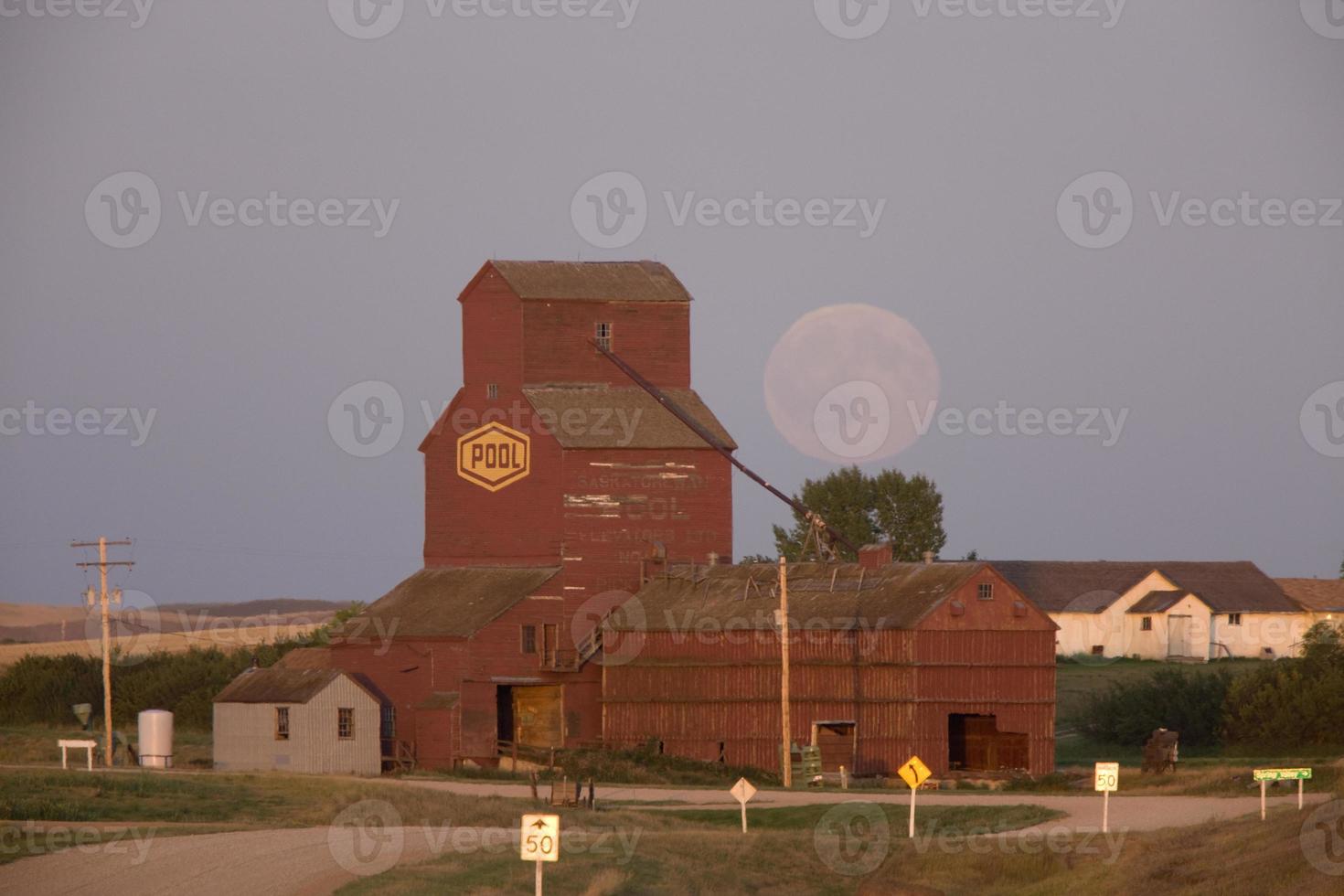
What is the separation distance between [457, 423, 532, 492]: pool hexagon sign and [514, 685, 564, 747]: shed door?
23.2 ft

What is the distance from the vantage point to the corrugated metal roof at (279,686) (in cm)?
6141

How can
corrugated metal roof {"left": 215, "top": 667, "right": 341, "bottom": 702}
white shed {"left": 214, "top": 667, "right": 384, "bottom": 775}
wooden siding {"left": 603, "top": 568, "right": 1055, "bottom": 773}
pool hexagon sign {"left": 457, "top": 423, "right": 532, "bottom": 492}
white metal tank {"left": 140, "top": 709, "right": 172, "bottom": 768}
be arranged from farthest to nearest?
pool hexagon sign {"left": 457, "top": 423, "right": 532, "bottom": 492} < white metal tank {"left": 140, "top": 709, "right": 172, "bottom": 768} < corrugated metal roof {"left": 215, "top": 667, "right": 341, "bottom": 702} < white shed {"left": 214, "top": 667, "right": 384, "bottom": 775} < wooden siding {"left": 603, "top": 568, "right": 1055, "bottom": 773}

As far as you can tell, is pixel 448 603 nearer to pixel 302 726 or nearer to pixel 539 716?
pixel 539 716

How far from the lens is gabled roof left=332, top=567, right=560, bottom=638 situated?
6366 centimetres

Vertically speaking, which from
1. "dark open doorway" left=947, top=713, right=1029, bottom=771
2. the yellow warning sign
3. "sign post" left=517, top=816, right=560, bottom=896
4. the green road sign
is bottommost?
"dark open doorway" left=947, top=713, right=1029, bottom=771

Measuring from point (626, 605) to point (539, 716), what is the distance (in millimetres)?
4631

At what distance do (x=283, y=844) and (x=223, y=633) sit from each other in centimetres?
9881

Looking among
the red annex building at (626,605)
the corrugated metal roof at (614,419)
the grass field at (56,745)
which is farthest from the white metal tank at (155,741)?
the corrugated metal roof at (614,419)

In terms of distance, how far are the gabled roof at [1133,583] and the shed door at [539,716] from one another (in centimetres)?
4304

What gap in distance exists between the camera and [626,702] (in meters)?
62.7

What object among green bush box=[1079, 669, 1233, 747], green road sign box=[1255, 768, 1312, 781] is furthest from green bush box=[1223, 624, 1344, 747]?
green road sign box=[1255, 768, 1312, 781]

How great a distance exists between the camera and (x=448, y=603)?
65375 mm

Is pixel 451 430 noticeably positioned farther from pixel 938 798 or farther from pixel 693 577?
pixel 938 798

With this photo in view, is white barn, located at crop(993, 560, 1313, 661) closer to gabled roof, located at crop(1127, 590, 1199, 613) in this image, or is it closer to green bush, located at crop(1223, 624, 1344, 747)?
gabled roof, located at crop(1127, 590, 1199, 613)
